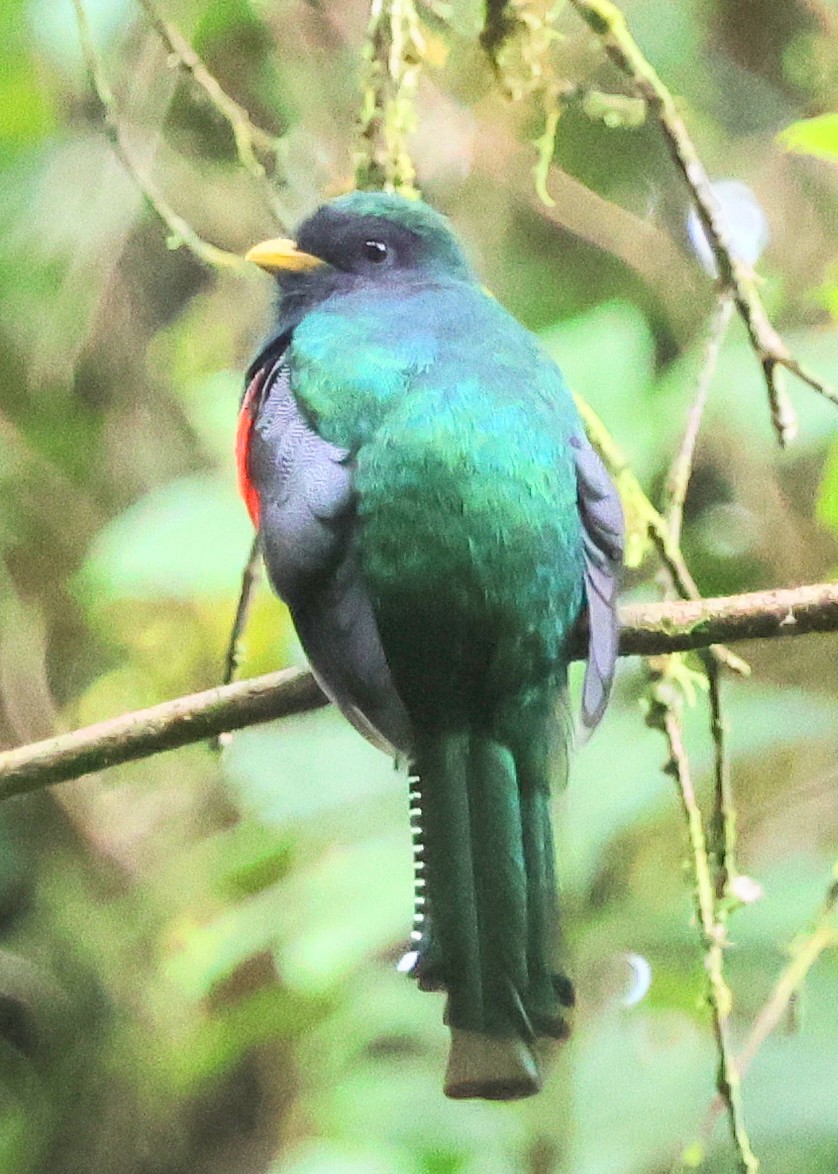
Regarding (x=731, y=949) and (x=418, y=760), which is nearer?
(x=418, y=760)

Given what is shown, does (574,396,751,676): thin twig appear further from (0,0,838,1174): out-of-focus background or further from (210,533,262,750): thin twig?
(210,533,262,750): thin twig

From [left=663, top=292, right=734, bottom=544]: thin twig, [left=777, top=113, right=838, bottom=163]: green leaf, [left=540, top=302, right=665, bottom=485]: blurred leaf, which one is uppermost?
[left=777, top=113, right=838, bottom=163]: green leaf

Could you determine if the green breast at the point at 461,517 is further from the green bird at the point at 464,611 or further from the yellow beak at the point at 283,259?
the yellow beak at the point at 283,259

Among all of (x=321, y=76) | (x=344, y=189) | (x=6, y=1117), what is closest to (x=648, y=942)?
(x=344, y=189)

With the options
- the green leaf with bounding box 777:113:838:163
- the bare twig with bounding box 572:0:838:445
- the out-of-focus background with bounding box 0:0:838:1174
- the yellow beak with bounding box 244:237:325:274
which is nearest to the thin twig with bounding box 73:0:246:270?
the yellow beak with bounding box 244:237:325:274

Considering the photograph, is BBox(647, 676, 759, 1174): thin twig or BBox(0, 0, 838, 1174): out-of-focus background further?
BBox(0, 0, 838, 1174): out-of-focus background

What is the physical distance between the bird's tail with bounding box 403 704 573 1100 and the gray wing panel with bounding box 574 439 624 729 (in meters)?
0.13

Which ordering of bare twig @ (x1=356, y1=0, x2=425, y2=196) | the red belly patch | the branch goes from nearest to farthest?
the branch → the red belly patch → bare twig @ (x1=356, y1=0, x2=425, y2=196)

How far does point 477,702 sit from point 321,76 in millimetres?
2431

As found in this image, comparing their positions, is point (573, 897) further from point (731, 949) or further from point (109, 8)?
point (109, 8)

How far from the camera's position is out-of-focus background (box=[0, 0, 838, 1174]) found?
8.06ft

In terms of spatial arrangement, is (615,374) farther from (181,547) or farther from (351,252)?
(181,547)

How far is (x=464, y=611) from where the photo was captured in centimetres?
185

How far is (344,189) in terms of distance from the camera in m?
2.72
